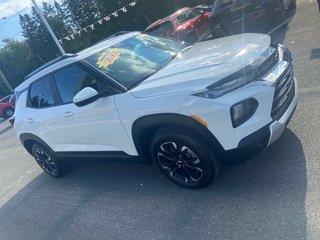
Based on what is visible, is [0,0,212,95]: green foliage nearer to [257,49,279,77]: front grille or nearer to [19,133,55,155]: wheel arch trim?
[19,133,55,155]: wheel arch trim

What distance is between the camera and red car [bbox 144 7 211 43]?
10.9 meters

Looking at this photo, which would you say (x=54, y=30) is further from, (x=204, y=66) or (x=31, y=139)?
(x=204, y=66)

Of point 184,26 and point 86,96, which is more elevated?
point 86,96

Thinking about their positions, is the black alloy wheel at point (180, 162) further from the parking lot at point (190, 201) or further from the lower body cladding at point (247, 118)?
the lower body cladding at point (247, 118)

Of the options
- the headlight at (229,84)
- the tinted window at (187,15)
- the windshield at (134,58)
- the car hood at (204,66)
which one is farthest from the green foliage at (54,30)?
the headlight at (229,84)

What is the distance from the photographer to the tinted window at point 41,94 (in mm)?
4973

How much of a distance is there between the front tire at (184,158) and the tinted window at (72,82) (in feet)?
3.31

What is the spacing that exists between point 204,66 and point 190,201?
1.50 meters

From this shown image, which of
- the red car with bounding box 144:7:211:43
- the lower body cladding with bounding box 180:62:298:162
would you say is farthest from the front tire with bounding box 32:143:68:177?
the red car with bounding box 144:7:211:43

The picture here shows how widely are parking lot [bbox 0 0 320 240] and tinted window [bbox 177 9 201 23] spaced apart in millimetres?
6242

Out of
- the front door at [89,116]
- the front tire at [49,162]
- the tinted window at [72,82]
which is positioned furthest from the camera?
the front tire at [49,162]

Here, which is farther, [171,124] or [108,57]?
[108,57]

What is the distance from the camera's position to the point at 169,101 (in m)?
3.39

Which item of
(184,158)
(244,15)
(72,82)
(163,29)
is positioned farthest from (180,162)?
(163,29)
